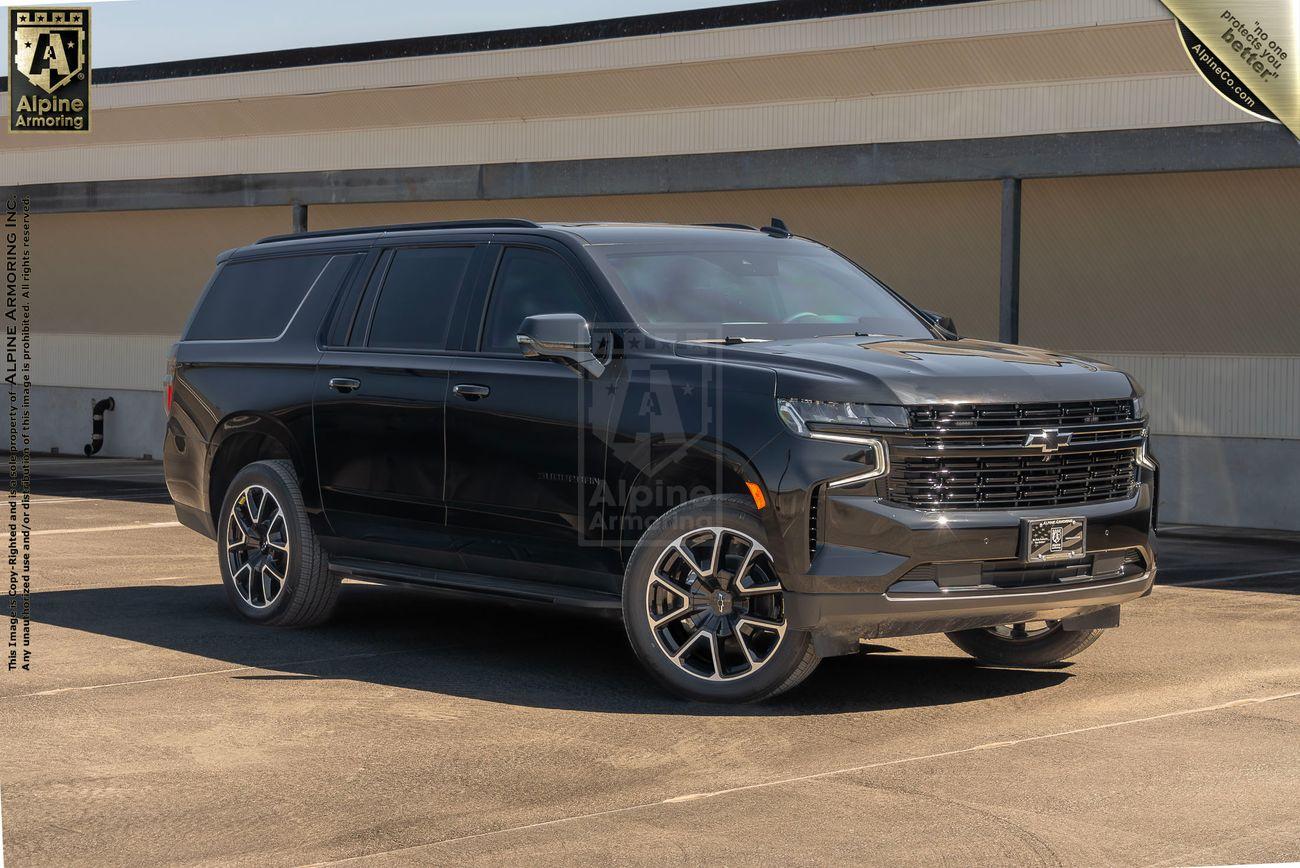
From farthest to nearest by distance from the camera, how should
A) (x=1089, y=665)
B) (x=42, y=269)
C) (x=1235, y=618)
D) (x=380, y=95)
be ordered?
1. (x=42, y=269)
2. (x=380, y=95)
3. (x=1235, y=618)
4. (x=1089, y=665)

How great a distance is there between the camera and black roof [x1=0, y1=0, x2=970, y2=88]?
2111cm

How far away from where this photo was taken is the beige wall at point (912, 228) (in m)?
19.9

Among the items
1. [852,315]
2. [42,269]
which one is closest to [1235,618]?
[852,315]

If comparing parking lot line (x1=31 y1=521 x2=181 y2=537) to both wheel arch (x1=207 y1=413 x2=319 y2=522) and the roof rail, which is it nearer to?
wheel arch (x1=207 y1=413 x2=319 y2=522)

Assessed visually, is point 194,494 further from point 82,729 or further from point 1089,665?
point 1089,665

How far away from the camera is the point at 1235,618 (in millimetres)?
10234

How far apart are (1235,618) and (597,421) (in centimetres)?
429

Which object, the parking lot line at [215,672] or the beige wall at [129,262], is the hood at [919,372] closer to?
the parking lot line at [215,672]

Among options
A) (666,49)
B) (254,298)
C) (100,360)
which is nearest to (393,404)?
(254,298)

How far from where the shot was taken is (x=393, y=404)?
8.95 m

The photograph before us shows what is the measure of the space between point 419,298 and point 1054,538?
3431 millimetres

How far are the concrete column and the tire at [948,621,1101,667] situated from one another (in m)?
10.0

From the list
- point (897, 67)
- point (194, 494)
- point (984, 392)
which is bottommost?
point (194, 494)

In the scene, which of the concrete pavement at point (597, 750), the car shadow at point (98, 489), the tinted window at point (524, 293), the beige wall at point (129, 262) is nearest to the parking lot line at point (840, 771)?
the concrete pavement at point (597, 750)
